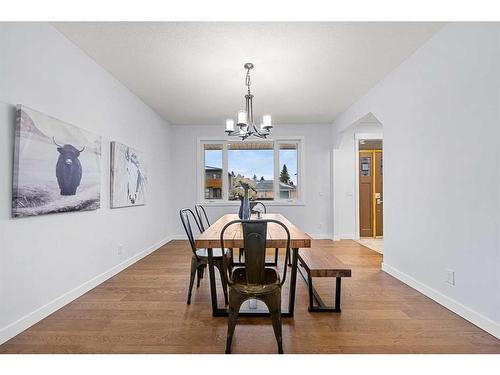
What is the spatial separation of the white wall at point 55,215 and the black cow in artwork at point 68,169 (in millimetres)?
259

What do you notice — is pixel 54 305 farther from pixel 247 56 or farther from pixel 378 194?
pixel 378 194

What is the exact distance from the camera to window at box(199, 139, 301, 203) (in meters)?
5.89

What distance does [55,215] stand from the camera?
7.56 feet

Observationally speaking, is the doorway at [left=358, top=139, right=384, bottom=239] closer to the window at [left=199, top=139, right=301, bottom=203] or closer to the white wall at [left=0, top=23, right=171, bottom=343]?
the window at [left=199, top=139, right=301, bottom=203]

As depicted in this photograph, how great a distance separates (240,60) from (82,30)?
1.51 metres

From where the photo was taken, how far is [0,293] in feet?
5.92

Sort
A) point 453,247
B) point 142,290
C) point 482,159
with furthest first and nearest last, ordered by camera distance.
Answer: point 142,290 → point 453,247 → point 482,159

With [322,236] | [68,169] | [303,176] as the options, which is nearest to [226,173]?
[303,176]

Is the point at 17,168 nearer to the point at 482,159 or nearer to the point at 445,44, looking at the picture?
the point at 482,159

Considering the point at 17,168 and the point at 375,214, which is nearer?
the point at 17,168

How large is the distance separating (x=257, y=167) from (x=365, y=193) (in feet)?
8.02

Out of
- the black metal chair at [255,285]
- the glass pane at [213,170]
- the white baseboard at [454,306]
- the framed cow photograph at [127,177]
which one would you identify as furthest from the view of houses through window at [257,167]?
the black metal chair at [255,285]

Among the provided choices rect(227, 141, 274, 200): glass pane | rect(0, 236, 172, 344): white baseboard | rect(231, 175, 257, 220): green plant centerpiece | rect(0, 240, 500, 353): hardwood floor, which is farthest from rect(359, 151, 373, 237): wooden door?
rect(0, 236, 172, 344): white baseboard
